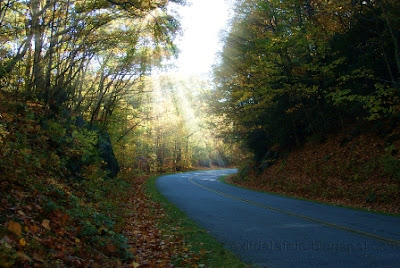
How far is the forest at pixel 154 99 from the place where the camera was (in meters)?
6.65

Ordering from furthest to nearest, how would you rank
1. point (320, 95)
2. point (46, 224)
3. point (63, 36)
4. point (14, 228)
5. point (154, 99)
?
point (154, 99)
point (320, 95)
point (63, 36)
point (46, 224)
point (14, 228)

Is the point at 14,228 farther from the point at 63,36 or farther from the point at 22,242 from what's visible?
the point at 63,36

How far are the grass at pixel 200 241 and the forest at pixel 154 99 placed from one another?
17.4 inches

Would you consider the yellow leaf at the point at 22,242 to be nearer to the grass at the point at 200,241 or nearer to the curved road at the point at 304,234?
the grass at the point at 200,241

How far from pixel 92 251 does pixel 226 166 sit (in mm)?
73064

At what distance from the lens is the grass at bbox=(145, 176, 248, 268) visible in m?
→ 5.90

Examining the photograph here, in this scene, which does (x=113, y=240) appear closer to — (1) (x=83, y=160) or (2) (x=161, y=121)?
(1) (x=83, y=160)

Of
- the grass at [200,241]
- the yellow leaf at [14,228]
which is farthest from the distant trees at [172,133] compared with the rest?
the yellow leaf at [14,228]

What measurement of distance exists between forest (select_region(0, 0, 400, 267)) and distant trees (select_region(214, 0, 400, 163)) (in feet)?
0.33

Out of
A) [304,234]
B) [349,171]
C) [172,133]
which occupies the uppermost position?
[172,133]

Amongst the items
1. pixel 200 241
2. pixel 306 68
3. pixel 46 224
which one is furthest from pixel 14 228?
pixel 306 68

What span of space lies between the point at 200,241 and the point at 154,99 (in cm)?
2178

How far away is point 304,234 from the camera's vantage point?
761cm

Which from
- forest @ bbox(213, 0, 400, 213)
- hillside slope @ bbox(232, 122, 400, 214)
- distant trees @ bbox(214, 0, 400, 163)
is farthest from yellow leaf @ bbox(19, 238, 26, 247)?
distant trees @ bbox(214, 0, 400, 163)
